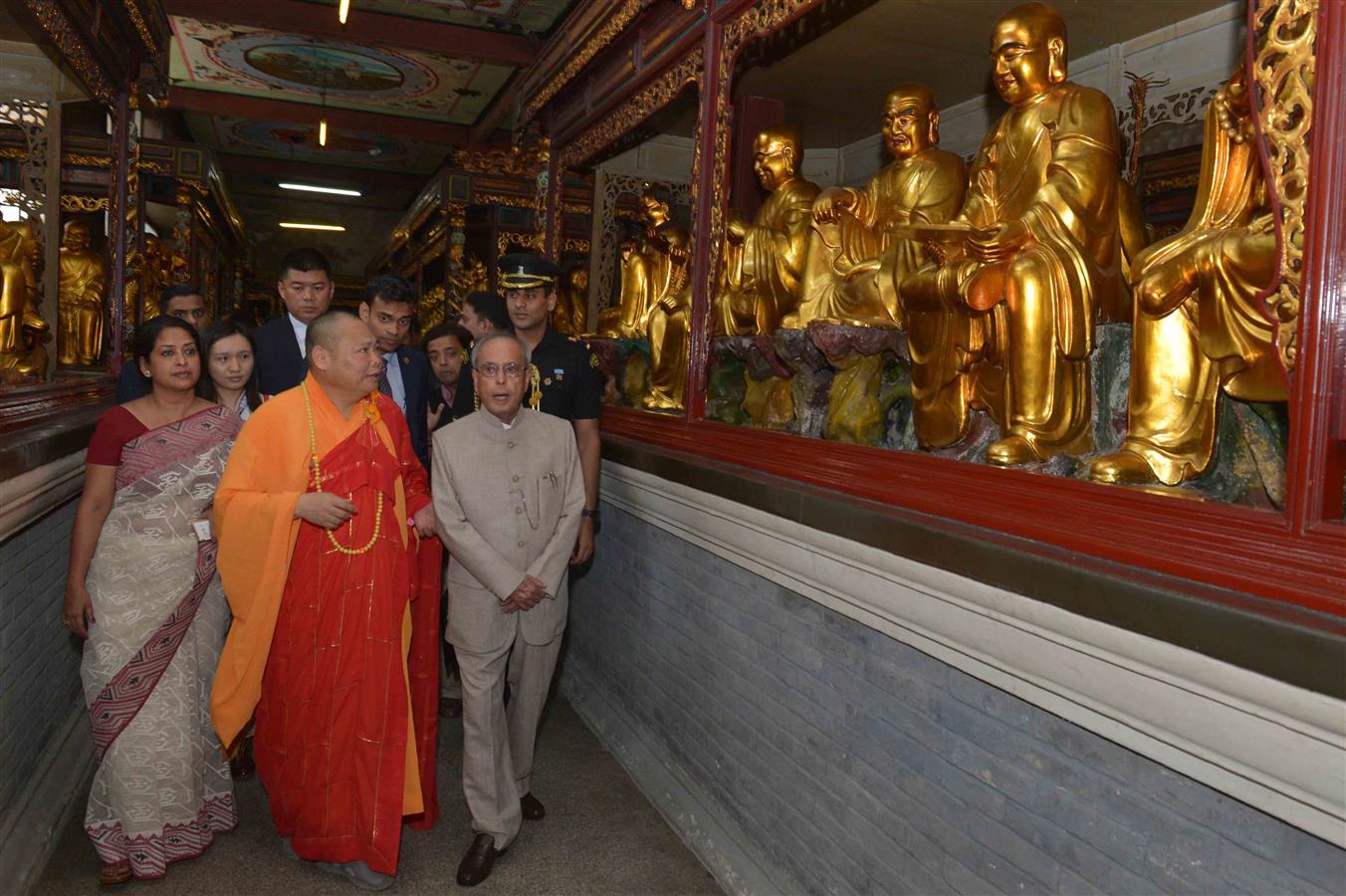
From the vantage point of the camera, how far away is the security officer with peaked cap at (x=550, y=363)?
355 centimetres

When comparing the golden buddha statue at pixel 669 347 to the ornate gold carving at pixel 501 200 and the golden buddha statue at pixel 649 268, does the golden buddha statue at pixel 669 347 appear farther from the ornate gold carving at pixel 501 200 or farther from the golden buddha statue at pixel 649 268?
the ornate gold carving at pixel 501 200

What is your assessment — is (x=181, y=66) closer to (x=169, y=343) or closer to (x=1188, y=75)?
(x=169, y=343)

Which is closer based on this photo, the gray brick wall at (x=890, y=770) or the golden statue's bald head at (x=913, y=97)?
the gray brick wall at (x=890, y=770)

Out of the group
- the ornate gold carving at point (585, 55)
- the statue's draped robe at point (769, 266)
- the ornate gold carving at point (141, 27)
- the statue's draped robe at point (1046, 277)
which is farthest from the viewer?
the ornate gold carving at point (141, 27)

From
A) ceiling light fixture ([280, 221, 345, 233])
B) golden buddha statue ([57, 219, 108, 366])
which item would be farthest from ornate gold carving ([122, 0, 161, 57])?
ceiling light fixture ([280, 221, 345, 233])

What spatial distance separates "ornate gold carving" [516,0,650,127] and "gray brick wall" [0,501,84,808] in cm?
310

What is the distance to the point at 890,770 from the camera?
223 centimetres

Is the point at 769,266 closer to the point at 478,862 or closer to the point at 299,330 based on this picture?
the point at 299,330

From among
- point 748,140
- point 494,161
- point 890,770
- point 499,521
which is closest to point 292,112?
point 494,161

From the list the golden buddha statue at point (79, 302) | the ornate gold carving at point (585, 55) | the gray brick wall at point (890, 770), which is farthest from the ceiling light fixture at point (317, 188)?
the gray brick wall at point (890, 770)

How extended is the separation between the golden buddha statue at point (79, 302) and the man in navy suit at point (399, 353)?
11.9ft

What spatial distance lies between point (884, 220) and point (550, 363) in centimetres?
124

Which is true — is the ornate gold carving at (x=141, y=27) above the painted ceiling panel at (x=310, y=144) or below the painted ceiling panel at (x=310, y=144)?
below

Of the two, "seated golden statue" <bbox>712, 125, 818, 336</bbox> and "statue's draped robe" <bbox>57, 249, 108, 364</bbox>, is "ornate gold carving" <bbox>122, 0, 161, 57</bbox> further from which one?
"seated golden statue" <bbox>712, 125, 818, 336</bbox>
